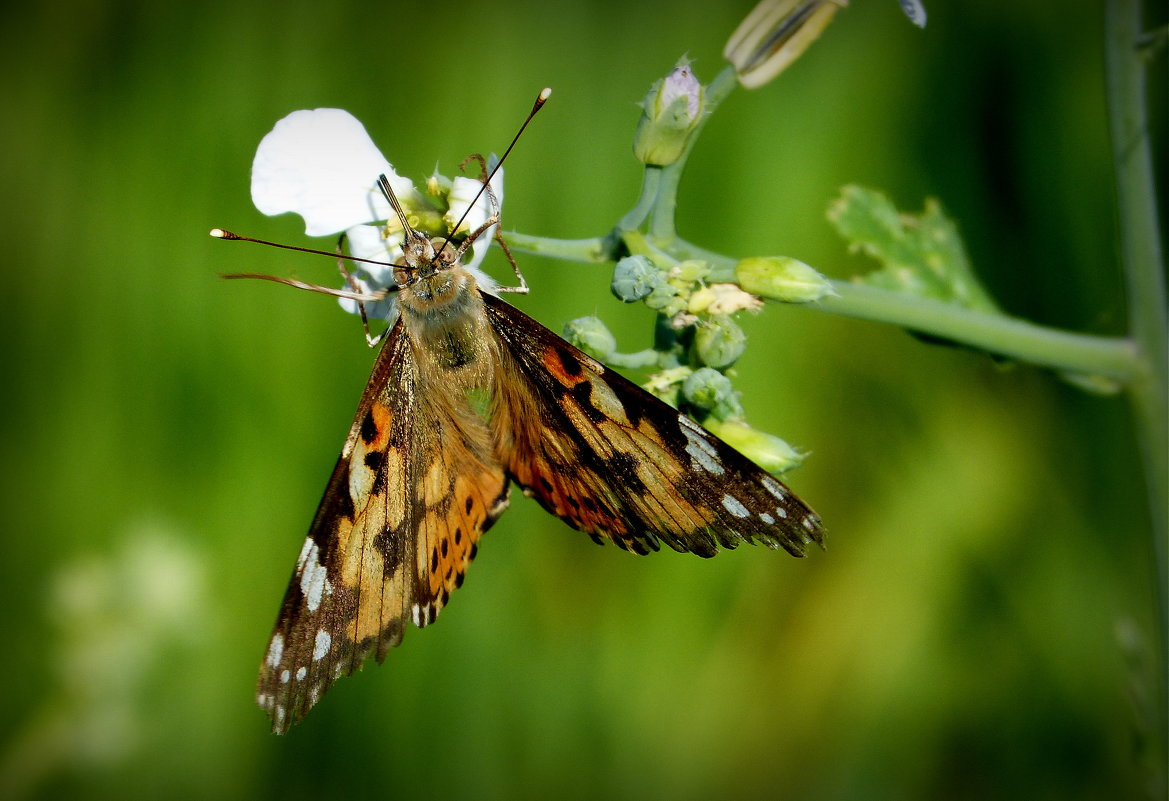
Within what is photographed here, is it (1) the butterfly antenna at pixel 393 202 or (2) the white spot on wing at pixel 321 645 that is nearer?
(2) the white spot on wing at pixel 321 645

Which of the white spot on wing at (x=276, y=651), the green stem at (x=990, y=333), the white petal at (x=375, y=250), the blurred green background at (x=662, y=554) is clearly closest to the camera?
the white spot on wing at (x=276, y=651)

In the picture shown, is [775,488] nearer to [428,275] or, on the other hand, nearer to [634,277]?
[634,277]

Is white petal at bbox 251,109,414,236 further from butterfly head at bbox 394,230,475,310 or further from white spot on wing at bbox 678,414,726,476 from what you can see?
white spot on wing at bbox 678,414,726,476

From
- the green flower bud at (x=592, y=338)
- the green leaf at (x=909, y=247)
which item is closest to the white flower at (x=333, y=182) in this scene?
the green flower bud at (x=592, y=338)

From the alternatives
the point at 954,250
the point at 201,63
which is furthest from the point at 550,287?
the point at 201,63

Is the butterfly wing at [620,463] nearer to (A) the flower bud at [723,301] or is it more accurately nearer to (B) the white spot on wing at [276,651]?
(A) the flower bud at [723,301]

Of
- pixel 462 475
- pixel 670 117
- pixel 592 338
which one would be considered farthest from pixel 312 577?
pixel 670 117

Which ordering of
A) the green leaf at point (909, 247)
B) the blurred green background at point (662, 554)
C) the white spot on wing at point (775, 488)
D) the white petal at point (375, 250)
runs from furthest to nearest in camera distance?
the blurred green background at point (662, 554)
the green leaf at point (909, 247)
the white petal at point (375, 250)
the white spot on wing at point (775, 488)
